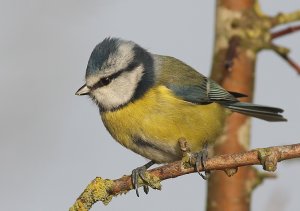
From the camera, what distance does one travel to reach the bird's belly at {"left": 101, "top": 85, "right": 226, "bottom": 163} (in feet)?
11.2

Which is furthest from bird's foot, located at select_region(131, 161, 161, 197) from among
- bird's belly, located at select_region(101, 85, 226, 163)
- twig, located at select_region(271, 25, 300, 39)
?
twig, located at select_region(271, 25, 300, 39)

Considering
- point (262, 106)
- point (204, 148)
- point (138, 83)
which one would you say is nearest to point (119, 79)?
point (138, 83)

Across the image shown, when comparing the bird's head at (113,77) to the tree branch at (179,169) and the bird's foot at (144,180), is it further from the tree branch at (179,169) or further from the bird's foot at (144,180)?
the tree branch at (179,169)

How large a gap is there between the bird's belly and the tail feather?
40 centimetres

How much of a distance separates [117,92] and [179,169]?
132 cm

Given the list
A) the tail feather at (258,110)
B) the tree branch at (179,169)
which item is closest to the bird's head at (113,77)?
the tail feather at (258,110)

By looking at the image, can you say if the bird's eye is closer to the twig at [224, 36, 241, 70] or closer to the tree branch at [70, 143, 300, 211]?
the twig at [224, 36, 241, 70]

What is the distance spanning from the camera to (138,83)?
366 centimetres

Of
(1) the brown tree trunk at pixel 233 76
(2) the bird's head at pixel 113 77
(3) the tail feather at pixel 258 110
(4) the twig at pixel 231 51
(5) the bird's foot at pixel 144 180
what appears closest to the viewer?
(5) the bird's foot at pixel 144 180

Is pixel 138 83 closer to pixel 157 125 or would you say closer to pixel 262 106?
pixel 157 125

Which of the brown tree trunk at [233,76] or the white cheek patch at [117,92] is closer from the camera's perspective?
the brown tree trunk at [233,76]

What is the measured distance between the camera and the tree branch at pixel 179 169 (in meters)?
2.06

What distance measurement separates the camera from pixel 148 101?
3.50 metres

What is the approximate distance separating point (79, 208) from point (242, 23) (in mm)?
1693
